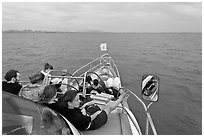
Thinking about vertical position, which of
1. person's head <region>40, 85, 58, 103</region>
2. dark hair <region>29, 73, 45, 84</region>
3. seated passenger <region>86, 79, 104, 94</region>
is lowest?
seated passenger <region>86, 79, 104, 94</region>

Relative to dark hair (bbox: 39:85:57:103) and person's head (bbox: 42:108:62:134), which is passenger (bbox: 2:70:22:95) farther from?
person's head (bbox: 42:108:62:134)

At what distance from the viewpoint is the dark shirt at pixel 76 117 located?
2.82 meters

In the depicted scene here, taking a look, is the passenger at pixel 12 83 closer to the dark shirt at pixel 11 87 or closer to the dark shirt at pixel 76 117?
the dark shirt at pixel 11 87

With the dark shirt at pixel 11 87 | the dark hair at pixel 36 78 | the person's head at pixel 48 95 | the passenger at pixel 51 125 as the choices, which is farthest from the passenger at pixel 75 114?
the dark hair at pixel 36 78

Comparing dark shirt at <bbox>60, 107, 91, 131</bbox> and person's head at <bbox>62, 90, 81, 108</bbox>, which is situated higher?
person's head at <bbox>62, 90, 81, 108</bbox>

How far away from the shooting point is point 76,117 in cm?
284

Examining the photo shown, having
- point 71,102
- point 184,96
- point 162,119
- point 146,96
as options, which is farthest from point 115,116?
point 184,96

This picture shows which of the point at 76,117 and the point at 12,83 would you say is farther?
the point at 12,83

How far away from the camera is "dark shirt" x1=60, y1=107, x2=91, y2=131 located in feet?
9.24

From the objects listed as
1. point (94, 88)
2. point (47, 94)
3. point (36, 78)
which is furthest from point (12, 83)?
point (94, 88)

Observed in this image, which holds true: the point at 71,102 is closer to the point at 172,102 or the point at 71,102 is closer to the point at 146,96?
the point at 146,96

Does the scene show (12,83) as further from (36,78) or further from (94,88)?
(94,88)

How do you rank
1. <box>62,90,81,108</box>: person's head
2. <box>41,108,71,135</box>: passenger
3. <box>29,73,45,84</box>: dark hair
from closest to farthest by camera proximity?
<box>41,108,71,135</box>: passenger, <box>62,90,81,108</box>: person's head, <box>29,73,45,84</box>: dark hair

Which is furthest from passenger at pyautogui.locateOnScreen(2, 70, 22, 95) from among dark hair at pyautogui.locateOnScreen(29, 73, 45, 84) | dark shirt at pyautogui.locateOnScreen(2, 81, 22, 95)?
dark hair at pyautogui.locateOnScreen(29, 73, 45, 84)
